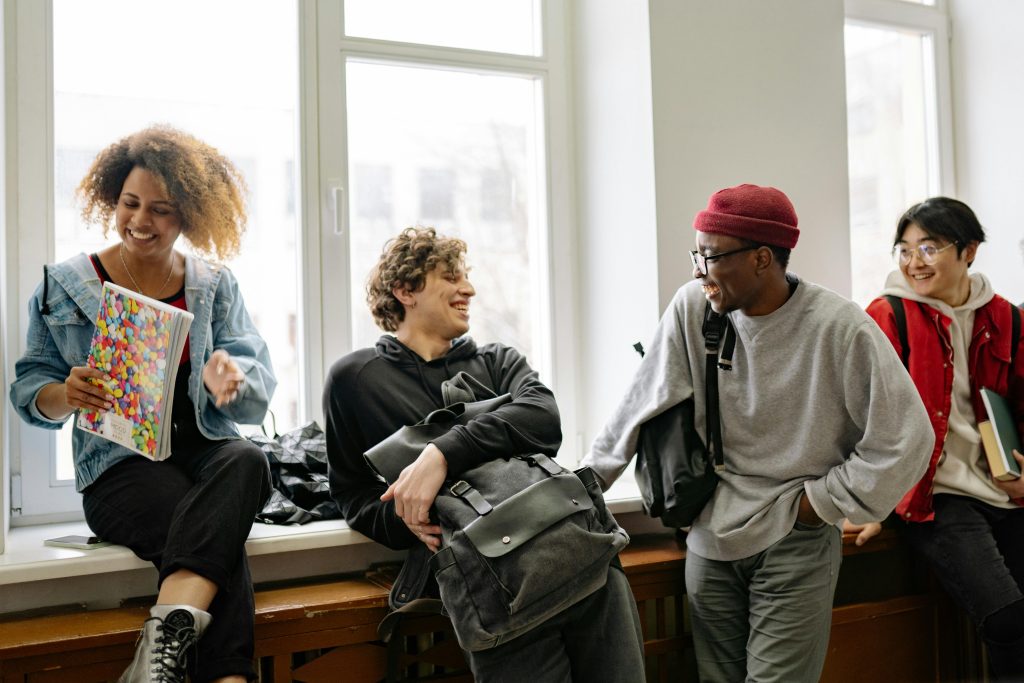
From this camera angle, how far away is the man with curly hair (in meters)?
1.73

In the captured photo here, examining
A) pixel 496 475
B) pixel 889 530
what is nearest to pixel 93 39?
pixel 496 475

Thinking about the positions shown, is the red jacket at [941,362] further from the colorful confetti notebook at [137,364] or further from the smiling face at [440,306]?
the colorful confetti notebook at [137,364]

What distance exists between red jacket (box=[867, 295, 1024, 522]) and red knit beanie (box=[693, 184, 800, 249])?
60 cm

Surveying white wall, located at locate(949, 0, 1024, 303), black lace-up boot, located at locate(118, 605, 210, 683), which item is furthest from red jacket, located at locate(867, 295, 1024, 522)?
black lace-up boot, located at locate(118, 605, 210, 683)

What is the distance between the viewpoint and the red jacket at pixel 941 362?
2.27 meters

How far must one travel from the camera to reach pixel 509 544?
1.66 metres

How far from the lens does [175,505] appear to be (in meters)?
1.79

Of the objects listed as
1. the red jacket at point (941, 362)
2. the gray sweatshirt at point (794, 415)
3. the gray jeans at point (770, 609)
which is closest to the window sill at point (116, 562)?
the gray sweatshirt at point (794, 415)

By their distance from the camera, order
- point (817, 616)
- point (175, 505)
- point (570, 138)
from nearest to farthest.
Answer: point (175, 505)
point (817, 616)
point (570, 138)

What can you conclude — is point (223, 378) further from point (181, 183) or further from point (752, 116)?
point (752, 116)

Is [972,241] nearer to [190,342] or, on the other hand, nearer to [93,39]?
[190,342]

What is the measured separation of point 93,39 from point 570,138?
1367 millimetres

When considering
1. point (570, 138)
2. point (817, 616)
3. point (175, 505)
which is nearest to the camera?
point (175, 505)

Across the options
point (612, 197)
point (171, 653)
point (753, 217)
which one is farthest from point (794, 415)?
point (171, 653)
